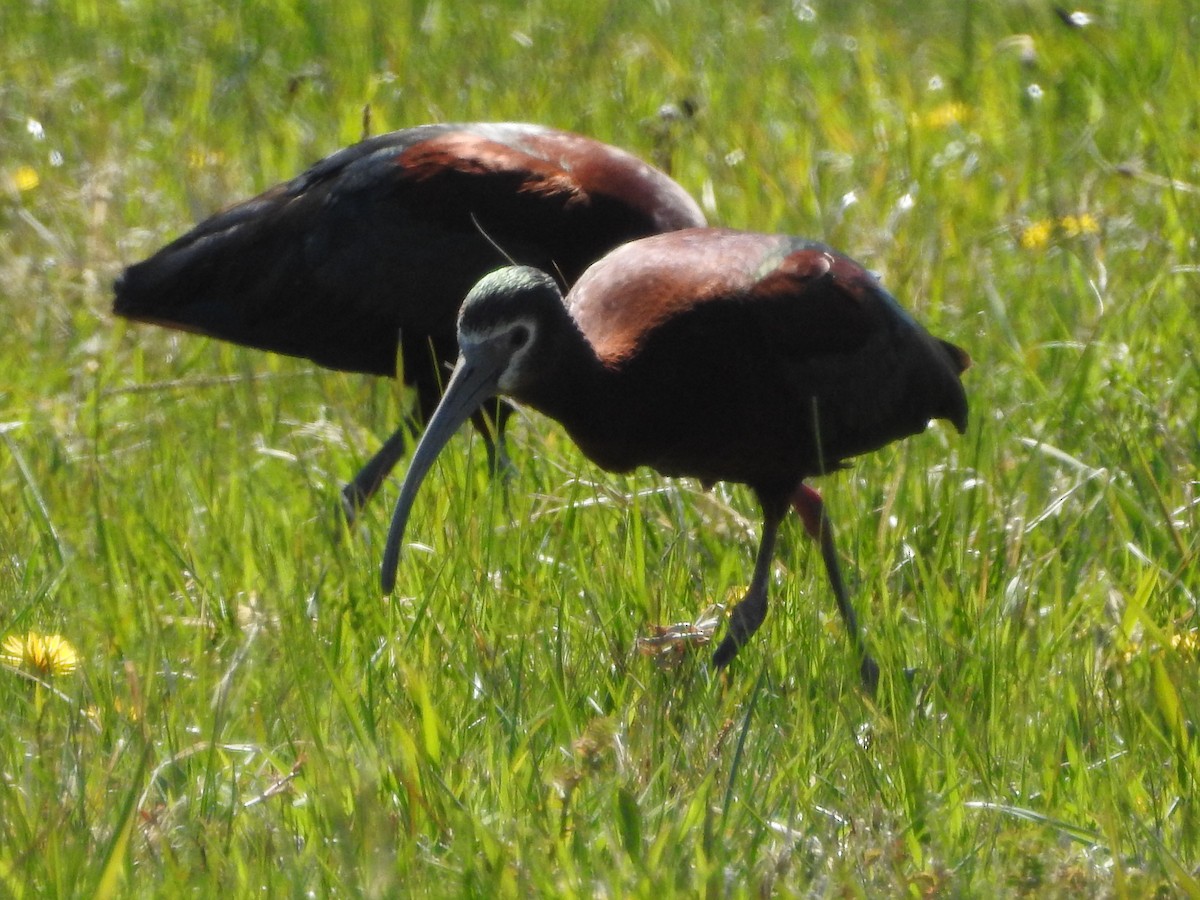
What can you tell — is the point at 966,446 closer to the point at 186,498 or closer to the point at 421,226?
the point at 421,226

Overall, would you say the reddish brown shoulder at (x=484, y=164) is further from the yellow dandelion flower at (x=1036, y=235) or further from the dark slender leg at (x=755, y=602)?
the yellow dandelion flower at (x=1036, y=235)

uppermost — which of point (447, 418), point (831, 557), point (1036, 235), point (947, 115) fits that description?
point (447, 418)

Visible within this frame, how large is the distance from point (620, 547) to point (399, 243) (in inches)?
49.3

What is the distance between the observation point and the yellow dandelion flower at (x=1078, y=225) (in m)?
5.78

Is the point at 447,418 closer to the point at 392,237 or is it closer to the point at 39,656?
the point at 39,656

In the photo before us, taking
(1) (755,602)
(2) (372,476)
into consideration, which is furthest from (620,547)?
(2) (372,476)

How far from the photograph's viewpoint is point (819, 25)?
26.7ft

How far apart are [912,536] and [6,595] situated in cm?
189

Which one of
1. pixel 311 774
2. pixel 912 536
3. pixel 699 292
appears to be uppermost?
Answer: pixel 699 292

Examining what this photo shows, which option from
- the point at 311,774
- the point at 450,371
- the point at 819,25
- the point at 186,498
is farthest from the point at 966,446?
the point at 819,25

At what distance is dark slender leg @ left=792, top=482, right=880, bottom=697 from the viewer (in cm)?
357

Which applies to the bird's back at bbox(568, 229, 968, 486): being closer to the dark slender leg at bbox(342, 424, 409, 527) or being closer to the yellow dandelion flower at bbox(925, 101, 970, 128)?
the dark slender leg at bbox(342, 424, 409, 527)

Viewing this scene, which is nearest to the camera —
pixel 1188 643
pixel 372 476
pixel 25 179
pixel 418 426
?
pixel 1188 643

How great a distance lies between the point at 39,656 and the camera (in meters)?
3.46
